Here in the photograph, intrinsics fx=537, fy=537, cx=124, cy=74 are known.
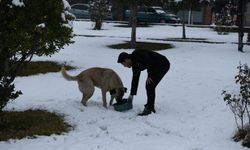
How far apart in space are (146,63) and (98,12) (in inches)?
1001

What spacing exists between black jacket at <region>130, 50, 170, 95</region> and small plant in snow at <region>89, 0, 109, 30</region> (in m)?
24.4

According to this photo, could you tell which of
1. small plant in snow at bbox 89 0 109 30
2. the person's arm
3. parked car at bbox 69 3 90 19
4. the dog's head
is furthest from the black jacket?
parked car at bbox 69 3 90 19

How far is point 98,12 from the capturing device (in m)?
35.5

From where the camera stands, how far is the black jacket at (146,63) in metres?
10.4

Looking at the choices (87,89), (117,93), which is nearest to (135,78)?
(117,93)

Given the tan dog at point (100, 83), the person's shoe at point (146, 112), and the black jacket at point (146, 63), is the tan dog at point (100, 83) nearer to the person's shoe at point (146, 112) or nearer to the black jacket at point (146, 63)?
the black jacket at point (146, 63)

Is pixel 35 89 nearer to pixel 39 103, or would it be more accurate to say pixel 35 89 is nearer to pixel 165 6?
pixel 39 103

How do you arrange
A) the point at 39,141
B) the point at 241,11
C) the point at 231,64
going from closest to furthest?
the point at 39,141, the point at 231,64, the point at 241,11

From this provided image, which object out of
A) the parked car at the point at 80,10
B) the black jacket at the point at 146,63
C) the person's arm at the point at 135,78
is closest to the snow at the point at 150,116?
the person's arm at the point at 135,78

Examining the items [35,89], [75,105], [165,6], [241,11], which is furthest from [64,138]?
[165,6]

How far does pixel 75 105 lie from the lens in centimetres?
1097

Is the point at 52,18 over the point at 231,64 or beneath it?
over

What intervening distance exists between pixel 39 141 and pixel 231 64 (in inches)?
435

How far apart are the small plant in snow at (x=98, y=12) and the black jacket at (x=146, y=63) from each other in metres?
24.4
